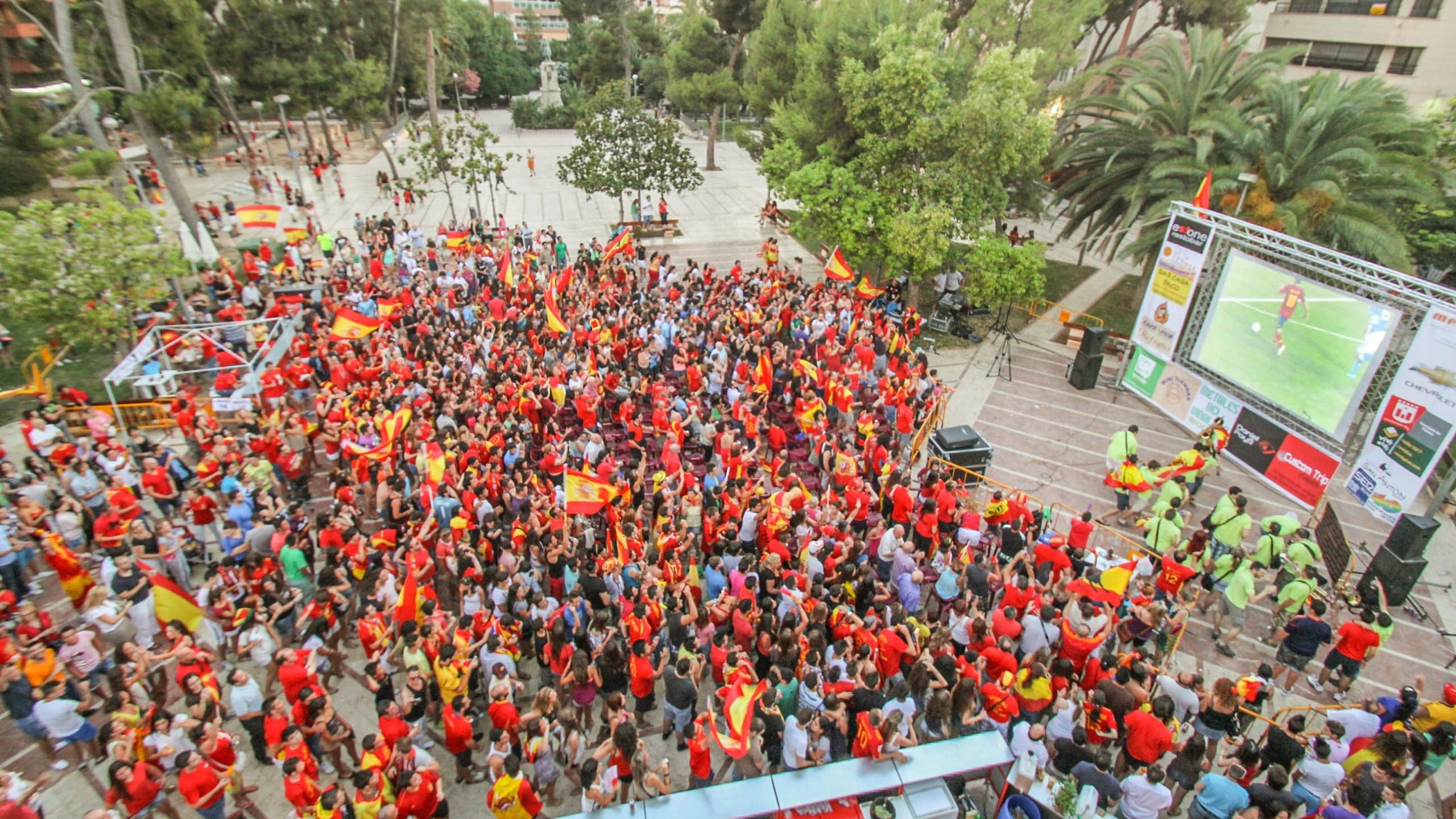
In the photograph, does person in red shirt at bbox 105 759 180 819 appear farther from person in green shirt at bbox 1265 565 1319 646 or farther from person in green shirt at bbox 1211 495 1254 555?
person in green shirt at bbox 1211 495 1254 555

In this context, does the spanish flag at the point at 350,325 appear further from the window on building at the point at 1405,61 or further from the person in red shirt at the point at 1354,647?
the window on building at the point at 1405,61

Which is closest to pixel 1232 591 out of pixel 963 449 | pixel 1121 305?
pixel 963 449

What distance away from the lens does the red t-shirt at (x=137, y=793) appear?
22.0 feet

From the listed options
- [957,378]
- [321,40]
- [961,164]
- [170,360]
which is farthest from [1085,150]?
[321,40]

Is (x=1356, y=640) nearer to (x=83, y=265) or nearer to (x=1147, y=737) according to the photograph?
(x=1147, y=737)

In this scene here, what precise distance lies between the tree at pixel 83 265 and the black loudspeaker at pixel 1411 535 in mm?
22867

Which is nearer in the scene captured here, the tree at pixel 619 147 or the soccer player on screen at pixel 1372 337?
the soccer player on screen at pixel 1372 337

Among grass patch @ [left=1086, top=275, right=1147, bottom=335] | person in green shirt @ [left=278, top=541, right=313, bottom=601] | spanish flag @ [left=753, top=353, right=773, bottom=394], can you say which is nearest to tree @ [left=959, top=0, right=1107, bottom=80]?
grass patch @ [left=1086, top=275, right=1147, bottom=335]

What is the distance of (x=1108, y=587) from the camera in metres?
9.57

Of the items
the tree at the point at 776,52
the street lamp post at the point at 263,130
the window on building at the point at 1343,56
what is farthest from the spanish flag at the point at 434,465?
the window on building at the point at 1343,56

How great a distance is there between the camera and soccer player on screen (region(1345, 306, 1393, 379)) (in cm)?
1216

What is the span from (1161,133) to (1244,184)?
12.3 ft

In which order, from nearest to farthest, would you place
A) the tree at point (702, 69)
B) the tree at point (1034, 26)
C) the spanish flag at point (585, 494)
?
1. the spanish flag at point (585, 494)
2. the tree at point (1034, 26)
3. the tree at point (702, 69)

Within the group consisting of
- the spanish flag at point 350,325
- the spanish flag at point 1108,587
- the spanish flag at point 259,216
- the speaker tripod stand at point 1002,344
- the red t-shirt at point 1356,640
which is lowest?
the speaker tripod stand at point 1002,344
